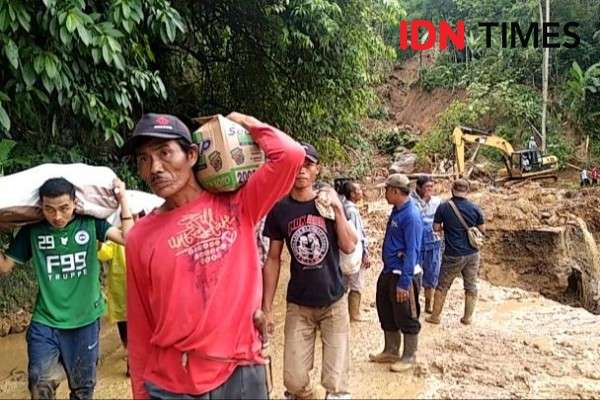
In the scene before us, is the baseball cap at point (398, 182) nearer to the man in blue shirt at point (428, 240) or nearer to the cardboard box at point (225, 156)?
the man in blue shirt at point (428, 240)

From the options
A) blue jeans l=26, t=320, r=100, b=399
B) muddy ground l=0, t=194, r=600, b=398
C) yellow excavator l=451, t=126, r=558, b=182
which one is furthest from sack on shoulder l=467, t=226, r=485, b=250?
yellow excavator l=451, t=126, r=558, b=182

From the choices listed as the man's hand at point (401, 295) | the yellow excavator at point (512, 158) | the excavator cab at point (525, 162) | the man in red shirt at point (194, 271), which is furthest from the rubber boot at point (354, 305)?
the excavator cab at point (525, 162)

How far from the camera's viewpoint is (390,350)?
5191mm

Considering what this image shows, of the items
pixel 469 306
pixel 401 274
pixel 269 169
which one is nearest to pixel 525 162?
pixel 469 306

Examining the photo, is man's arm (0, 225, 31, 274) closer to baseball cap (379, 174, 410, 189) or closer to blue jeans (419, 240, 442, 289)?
baseball cap (379, 174, 410, 189)

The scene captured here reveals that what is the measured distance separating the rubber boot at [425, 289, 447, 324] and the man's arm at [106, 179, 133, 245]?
401 cm

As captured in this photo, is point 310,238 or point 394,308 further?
point 394,308

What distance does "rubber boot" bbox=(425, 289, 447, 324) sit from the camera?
6.54 meters

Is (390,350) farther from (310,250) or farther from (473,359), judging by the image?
(310,250)

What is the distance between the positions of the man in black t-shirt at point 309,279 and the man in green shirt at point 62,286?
3.08ft

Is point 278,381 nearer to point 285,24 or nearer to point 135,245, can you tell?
point 135,245

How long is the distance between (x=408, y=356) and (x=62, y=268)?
113 inches

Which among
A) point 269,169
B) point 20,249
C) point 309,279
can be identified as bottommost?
point 309,279

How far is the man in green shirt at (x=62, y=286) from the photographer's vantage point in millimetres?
3365
